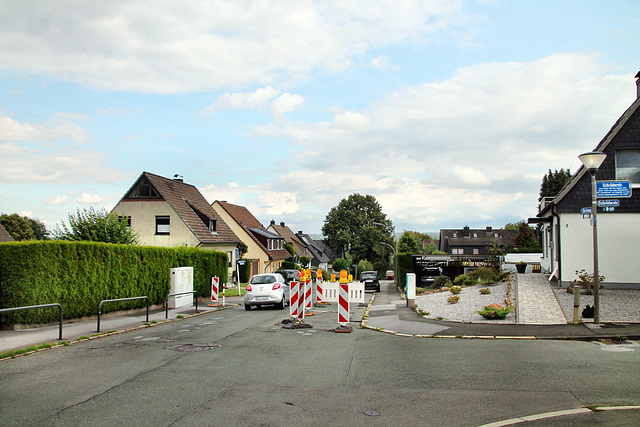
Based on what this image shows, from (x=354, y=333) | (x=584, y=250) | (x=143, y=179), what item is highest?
(x=143, y=179)

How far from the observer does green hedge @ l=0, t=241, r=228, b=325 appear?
46.1 ft

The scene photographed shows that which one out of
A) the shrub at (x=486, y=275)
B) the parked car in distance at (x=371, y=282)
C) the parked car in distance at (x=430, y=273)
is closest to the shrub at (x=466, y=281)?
the shrub at (x=486, y=275)

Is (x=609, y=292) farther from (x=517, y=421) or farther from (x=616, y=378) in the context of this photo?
(x=517, y=421)

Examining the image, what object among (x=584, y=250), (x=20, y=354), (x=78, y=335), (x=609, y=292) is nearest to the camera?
(x=20, y=354)

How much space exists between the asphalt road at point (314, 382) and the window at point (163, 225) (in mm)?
28582

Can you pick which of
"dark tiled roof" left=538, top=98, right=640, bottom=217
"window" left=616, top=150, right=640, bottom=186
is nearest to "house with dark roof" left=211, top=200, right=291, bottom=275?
"dark tiled roof" left=538, top=98, right=640, bottom=217

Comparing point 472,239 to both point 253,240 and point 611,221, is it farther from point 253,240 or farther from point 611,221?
point 611,221

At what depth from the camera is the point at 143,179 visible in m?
39.7

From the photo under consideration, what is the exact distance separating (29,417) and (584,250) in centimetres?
1978

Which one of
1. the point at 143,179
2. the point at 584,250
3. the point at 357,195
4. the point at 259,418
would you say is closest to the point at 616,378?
the point at 259,418

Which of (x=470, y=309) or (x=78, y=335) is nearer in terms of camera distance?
(x=78, y=335)

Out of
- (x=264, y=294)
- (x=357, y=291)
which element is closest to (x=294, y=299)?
A: (x=264, y=294)

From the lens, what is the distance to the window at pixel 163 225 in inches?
1560

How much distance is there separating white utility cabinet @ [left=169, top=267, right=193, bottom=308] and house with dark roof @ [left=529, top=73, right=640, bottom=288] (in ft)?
51.7
